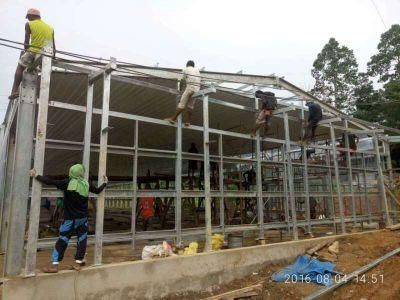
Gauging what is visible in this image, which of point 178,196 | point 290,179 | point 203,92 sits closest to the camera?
point 178,196

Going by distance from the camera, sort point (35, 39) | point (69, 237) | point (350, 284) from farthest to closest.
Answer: point (350, 284)
point (35, 39)
point (69, 237)

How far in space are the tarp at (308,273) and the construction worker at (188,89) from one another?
410 cm

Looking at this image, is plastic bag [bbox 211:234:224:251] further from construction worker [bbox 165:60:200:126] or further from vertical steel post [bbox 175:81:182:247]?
construction worker [bbox 165:60:200:126]

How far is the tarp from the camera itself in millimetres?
7934

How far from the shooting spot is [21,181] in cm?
574

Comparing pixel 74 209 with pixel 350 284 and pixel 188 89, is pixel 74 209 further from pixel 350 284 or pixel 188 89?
pixel 350 284

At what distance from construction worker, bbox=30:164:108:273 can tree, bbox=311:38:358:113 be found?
30102mm

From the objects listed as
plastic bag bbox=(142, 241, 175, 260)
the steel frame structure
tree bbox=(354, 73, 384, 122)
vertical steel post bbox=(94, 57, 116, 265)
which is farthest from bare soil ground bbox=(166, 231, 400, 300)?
tree bbox=(354, 73, 384, 122)

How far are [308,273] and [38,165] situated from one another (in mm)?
6199

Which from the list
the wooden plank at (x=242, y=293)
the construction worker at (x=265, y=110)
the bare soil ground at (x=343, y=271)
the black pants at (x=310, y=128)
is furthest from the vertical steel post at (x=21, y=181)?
the black pants at (x=310, y=128)

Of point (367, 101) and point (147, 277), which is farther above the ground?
point (367, 101)

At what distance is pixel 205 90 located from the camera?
8.55 m

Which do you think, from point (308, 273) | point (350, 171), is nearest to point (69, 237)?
point (308, 273)

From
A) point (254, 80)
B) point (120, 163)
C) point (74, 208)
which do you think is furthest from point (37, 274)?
point (120, 163)
